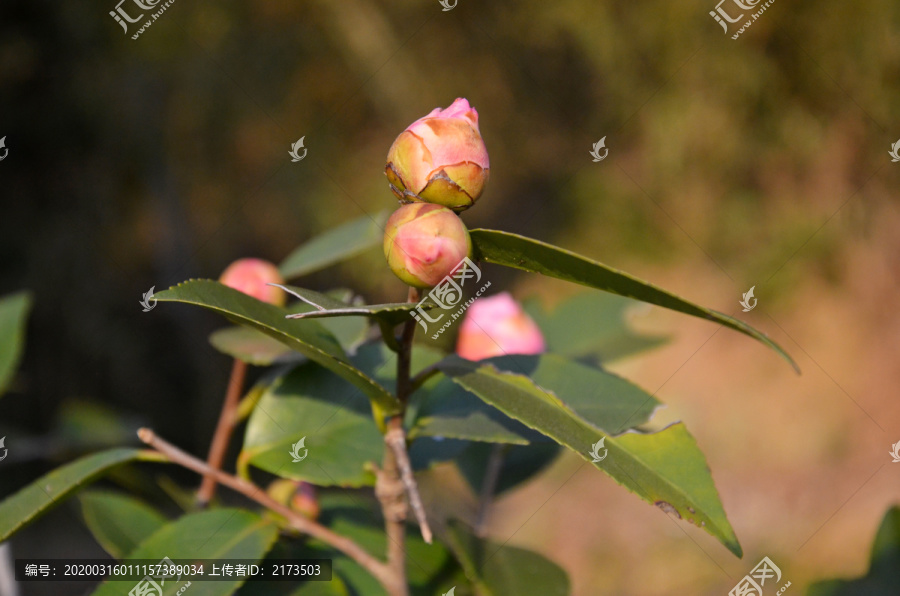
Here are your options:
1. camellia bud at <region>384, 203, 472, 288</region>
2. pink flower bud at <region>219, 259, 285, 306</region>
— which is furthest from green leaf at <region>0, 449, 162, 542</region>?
camellia bud at <region>384, 203, 472, 288</region>

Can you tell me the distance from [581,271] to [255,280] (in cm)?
32

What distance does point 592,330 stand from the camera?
2.24ft

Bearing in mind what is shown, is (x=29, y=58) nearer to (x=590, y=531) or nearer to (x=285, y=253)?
(x=285, y=253)

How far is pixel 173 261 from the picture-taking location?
8.92ft

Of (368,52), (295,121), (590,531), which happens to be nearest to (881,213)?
(590,531)

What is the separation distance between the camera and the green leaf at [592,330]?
2.20 feet

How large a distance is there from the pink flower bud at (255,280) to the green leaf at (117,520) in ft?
0.68

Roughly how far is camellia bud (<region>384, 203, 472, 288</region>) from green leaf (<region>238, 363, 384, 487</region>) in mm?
197

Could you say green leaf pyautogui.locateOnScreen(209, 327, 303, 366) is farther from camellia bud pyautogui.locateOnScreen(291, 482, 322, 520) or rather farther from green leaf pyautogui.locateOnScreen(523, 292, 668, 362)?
green leaf pyautogui.locateOnScreen(523, 292, 668, 362)

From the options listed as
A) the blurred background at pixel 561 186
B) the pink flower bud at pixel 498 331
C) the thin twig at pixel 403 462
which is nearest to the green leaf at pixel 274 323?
the thin twig at pixel 403 462

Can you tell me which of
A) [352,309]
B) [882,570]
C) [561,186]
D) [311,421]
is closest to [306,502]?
[311,421]

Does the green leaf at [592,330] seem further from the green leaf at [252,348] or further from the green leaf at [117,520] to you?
the green leaf at [117,520]

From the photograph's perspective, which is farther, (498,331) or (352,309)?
(498,331)

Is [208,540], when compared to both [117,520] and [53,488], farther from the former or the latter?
[117,520]
